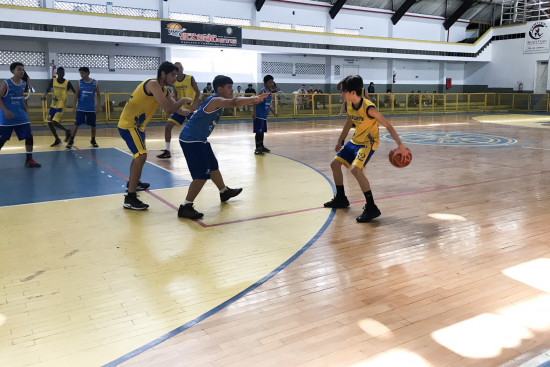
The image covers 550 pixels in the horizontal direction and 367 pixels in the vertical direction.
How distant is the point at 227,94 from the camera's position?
534 cm

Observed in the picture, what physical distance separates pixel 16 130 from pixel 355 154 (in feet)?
21.2

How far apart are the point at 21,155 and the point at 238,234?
7.19 m

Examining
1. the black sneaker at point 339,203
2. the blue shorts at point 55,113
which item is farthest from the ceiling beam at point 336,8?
the black sneaker at point 339,203

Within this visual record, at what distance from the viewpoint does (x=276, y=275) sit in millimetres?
3781

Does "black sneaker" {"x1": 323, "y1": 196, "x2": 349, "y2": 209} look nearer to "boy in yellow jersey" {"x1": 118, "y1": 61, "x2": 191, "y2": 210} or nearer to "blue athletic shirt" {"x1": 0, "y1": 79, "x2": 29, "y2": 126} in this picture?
"boy in yellow jersey" {"x1": 118, "y1": 61, "x2": 191, "y2": 210}

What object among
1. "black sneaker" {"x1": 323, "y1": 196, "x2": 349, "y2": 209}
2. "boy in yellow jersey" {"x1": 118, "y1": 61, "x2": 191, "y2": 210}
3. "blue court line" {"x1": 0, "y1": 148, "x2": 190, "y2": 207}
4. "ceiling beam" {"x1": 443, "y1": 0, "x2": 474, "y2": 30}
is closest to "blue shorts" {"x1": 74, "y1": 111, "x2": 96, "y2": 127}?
"blue court line" {"x1": 0, "y1": 148, "x2": 190, "y2": 207}

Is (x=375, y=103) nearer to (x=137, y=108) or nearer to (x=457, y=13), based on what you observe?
(x=457, y=13)

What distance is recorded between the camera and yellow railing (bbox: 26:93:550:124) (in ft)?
60.2

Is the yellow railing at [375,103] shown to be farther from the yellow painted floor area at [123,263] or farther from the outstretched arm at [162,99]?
the outstretched arm at [162,99]

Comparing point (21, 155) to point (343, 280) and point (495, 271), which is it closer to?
point (343, 280)

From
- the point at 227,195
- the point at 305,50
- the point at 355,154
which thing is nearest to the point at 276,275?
the point at 355,154

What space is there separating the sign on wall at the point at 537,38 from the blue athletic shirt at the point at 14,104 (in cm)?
3289

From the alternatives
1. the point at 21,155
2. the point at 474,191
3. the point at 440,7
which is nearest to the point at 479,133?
the point at 474,191

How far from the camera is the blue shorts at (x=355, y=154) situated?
521 cm
